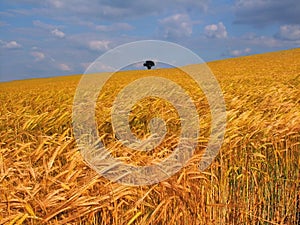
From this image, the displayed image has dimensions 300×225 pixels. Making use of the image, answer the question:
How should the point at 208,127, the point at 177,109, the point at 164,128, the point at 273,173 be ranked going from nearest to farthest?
the point at 273,173 < the point at 208,127 < the point at 164,128 < the point at 177,109

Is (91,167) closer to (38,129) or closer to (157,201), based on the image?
(157,201)

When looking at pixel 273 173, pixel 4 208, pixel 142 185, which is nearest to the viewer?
pixel 4 208

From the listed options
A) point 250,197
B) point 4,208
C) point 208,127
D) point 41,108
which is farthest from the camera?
point 41,108

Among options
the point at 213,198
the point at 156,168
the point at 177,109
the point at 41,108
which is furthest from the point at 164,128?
the point at 41,108

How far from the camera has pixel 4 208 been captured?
1.66 m

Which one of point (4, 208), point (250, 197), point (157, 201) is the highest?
point (4, 208)

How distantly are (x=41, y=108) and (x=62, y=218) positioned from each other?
4.64m

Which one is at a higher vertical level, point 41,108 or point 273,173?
point 41,108

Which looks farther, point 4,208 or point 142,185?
point 142,185

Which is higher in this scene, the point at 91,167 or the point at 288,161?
the point at 91,167

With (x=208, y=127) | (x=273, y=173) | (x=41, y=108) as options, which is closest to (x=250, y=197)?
(x=273, y=173)

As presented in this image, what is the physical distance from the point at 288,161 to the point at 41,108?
424 centimetres

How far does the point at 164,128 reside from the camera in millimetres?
3809

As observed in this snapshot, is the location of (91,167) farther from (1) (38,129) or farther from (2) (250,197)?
(1) (38,129)
